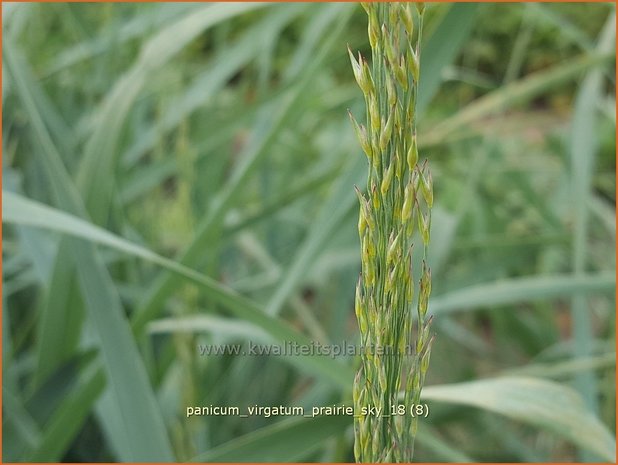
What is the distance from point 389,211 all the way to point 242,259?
2.45ft

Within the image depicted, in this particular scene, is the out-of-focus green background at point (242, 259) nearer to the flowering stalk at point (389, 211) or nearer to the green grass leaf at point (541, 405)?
the green grass leaf at point (541, 405)

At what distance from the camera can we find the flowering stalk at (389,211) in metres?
0.21

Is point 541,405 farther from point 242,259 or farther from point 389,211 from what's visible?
point 242,259

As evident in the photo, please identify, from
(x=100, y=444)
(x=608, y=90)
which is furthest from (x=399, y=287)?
(x=608, y=90)

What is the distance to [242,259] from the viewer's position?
0.96 metres

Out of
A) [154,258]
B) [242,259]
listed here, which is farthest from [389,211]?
[242,259]

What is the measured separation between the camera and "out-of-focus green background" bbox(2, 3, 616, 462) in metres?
0.51

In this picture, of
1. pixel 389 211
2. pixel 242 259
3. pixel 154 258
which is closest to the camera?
pixel 389 211

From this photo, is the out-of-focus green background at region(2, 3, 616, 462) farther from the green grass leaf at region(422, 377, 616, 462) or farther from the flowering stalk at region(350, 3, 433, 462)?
the flowering stalk at region(350, 3, 433, 462)

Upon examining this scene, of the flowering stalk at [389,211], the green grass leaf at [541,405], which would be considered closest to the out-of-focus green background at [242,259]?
the green grass leaf at [541,405]

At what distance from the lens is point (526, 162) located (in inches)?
47.0

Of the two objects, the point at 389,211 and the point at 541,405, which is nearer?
the point at 389,211

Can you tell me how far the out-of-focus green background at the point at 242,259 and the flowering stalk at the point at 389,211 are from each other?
0.20 m

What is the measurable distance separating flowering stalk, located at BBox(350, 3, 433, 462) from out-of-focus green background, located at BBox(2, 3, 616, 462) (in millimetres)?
202
